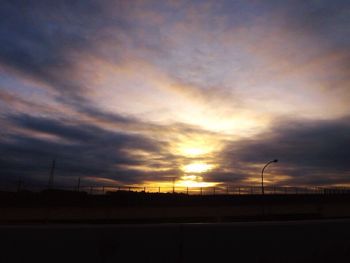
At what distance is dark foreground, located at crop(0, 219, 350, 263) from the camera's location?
286 cm

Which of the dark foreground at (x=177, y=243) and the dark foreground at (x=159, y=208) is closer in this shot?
the dark foreground at (x=177, y=243)

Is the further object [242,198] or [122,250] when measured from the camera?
[242,198]

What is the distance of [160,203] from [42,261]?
4808cm

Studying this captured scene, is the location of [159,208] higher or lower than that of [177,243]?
higher

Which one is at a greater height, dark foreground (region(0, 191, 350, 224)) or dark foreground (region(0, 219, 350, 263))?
dark foreground (region(0, 191, 350, 224))

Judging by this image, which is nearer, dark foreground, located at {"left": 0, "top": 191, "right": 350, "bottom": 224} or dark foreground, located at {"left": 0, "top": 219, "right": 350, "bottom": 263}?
dark foreground, located at {"left": 0, "top": 219, "right": 350, "bottom": 263}

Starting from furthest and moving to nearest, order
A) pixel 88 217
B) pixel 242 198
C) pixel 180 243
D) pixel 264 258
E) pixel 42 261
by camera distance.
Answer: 1. pixel 242 198
2. pixel 88 217
3. pixel 264 258
4. pixel 180 243
5. pixel 42 261

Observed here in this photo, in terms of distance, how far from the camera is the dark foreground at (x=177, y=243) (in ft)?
9.37

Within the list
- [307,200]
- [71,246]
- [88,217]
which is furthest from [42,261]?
[307,200]

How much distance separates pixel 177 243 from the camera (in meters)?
3.26

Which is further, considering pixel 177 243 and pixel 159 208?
pixel 159 208

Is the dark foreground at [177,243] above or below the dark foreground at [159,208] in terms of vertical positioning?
below

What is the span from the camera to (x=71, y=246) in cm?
293

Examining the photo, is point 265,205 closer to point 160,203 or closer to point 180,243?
point 160,203
